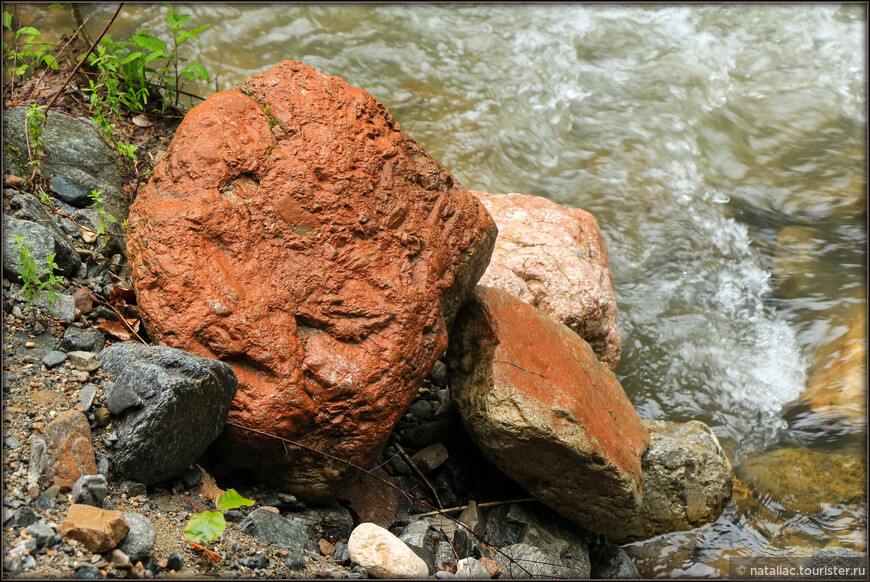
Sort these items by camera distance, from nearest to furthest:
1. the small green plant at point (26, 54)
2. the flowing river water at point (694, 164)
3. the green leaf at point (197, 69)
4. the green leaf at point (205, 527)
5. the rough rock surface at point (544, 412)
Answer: the green leaf at point (205, 527) < the rough rock surface at point (544, 412) < the small green plant at point (26, 54) < the green leaf at point (197, 69) < the flowing river water at point (694, 164)

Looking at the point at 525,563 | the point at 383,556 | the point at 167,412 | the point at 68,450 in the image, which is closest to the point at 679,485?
the point at 525,563

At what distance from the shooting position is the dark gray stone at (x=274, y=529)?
7.59ft

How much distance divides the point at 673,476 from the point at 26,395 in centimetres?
290

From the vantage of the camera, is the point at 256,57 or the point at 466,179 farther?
the point at 256,57

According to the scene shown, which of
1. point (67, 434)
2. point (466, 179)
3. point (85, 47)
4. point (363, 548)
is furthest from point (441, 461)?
point (85, 47)

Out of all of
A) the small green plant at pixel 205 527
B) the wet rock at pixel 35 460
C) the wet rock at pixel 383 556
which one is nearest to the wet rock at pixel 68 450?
the wet rock at pixel 35 460

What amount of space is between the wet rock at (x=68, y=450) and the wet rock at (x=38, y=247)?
737mm

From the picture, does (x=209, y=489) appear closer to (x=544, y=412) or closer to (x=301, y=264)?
(x=301, y=264)

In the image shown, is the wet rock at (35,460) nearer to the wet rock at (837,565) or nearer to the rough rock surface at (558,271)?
the rough rock surface at (558,271)

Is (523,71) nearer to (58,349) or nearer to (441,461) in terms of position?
(441,461)

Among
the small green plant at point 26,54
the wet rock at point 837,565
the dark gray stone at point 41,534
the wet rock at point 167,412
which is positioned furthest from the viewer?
the small green plant at point 26,54

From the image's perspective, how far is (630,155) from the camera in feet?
20.4

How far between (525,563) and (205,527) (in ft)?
4.76

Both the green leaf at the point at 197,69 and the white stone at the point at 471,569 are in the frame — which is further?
the green leaf at the point at 197,69
